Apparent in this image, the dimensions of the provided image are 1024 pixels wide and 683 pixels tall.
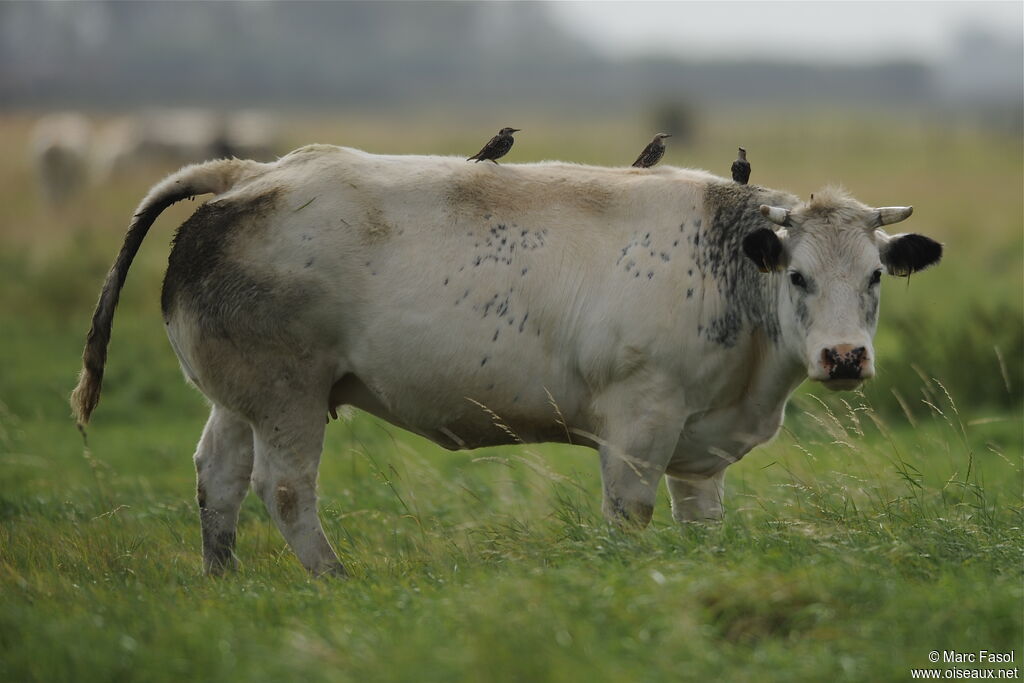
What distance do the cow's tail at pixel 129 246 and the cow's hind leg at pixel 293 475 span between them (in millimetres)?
1047

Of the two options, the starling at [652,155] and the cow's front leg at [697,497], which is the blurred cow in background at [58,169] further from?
the cow's front leg at [697,497]

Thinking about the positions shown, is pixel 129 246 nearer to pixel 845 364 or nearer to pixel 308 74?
pixel 845 364

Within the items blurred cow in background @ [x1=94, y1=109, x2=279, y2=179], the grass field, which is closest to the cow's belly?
the grass field

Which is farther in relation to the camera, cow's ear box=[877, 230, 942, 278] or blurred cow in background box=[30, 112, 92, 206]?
blurred cow in background box=[30, 112, 92, 206]

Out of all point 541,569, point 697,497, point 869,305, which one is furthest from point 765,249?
point 541,569

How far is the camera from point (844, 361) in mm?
5816

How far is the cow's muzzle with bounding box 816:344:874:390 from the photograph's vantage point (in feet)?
19.0

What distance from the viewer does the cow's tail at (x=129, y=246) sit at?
6.86 m

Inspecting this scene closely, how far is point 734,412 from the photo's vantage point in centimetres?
660

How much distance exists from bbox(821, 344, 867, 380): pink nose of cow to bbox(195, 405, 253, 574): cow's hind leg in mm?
3283

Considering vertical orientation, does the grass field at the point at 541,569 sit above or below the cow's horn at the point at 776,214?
below

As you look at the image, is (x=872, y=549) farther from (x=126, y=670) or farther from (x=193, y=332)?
(x=193, y=332)

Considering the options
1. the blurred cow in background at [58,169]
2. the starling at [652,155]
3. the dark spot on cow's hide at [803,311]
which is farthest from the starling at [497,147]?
the blurred cow in background at [58,169]

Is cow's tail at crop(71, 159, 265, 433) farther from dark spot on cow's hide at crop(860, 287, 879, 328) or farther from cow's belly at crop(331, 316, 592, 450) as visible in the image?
dark spot on cow's hide at crop(860, 287, 879, 328)
